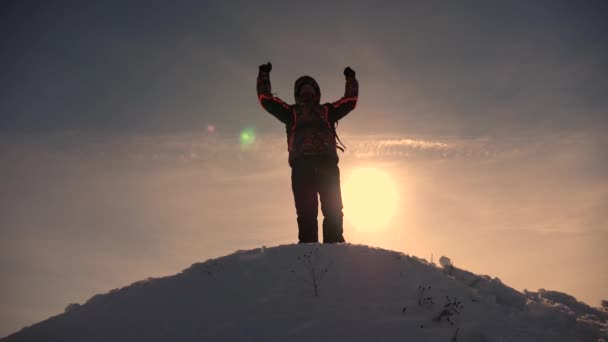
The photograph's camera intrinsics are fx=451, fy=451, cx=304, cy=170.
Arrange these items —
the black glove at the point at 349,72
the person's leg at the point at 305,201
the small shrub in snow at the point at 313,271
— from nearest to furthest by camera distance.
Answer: the small shrub in snow at the point at 313,271, the person's leg at the point at 305,201, the black glove at the point at 349,72

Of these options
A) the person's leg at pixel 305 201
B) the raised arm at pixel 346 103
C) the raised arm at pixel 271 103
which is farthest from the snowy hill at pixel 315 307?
the raised arm at pixel 346 103

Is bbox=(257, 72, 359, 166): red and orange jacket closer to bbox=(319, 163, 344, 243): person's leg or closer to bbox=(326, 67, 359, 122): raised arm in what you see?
bbox=(326, 67, 359, 122): raised arm

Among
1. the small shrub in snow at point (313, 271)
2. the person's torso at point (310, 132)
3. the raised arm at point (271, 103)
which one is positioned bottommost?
the small shrub in snow at point (313, 271)

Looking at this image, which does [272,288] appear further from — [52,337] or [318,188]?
[318,188]

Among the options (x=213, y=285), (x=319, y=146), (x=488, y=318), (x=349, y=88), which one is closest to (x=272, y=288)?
(x=213, y=285)

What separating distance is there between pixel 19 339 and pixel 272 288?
288cm

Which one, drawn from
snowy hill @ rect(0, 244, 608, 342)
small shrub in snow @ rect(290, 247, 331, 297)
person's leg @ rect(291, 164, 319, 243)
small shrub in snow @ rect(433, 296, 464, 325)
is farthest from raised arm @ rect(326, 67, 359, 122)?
small shrub in snow @ rect(433, 296, 464, 325)

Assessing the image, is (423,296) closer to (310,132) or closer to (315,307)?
(315,307)

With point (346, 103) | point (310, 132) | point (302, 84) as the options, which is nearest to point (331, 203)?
point (310, 132)

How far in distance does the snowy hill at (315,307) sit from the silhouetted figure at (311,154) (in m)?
1.53

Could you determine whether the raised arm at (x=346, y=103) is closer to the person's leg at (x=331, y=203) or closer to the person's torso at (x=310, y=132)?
the person's torso at (x=310, y=132)

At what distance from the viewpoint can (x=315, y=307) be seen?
4727 mm

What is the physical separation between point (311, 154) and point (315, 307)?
3728 mm

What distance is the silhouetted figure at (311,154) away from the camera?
310 inches
